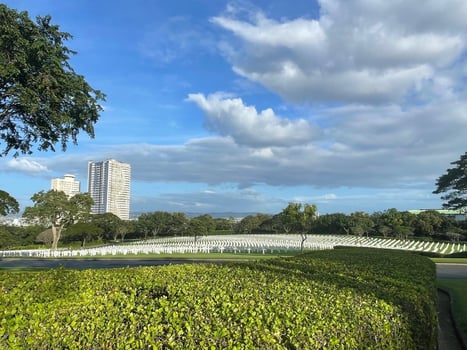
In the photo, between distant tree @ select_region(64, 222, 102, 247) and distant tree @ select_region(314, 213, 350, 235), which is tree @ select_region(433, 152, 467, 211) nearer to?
distant tree @ select_region(314, 213, 350, 235)

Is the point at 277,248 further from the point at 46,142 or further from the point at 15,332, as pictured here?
the point at 15,332

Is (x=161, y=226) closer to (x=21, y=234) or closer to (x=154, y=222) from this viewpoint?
(x=154, y=222)

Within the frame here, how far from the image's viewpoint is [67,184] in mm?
129625

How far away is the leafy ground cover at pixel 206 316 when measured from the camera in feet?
10.3

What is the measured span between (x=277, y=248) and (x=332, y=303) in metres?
33.1

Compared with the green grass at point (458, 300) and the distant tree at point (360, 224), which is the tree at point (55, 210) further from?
the green grass at point (458, 300)

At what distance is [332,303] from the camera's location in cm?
397

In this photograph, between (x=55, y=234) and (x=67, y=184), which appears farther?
(x=67, y=184)

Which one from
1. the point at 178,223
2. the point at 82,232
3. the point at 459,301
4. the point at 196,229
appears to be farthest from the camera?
the point at 178,223

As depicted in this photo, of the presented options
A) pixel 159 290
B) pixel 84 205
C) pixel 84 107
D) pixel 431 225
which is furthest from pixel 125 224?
pixel 159 290

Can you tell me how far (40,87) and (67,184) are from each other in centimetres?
12856

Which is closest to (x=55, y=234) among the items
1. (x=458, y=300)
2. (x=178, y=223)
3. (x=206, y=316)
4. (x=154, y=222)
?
(x=154, y=222)

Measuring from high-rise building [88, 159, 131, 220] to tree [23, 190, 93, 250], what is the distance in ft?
252

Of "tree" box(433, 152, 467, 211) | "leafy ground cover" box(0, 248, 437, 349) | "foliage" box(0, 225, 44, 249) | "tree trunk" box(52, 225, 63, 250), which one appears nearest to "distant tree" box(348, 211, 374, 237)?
"tree" box(433, 152, 467, 211)
